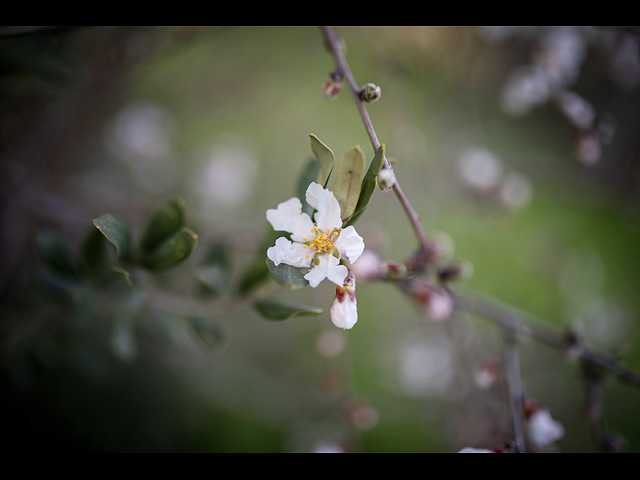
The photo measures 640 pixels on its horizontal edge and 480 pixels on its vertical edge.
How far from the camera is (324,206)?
0.70 meters

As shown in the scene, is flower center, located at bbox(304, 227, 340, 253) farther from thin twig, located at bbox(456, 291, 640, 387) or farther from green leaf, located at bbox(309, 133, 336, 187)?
thin twig, located at bbox(456, 291, 640, 387)

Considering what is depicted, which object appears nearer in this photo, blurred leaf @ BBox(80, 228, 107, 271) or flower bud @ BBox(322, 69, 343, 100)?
flower bud @ BBox(322, 69, 343, 100)

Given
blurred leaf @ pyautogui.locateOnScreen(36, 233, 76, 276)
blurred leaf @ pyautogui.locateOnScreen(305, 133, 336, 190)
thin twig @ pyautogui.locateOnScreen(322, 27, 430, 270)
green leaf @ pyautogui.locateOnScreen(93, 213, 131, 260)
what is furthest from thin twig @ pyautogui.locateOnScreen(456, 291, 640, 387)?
blurred leaf @ pyautogui.locateOnScreen(36, 233, 76, 276)

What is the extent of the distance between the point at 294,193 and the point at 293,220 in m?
1.39

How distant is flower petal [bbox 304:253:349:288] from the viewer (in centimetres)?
68

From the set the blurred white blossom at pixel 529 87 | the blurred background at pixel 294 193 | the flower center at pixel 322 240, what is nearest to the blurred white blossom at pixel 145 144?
the blurred background at pixel 294 193

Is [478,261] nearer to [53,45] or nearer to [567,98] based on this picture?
[567,98]

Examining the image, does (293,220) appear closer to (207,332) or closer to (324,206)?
(324,206)

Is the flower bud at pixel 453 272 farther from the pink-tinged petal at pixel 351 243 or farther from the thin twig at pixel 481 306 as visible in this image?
the pink-tinged petal at pixel 351 243

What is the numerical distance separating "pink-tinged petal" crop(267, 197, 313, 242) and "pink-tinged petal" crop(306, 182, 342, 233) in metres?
0.03

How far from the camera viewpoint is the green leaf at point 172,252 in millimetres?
774

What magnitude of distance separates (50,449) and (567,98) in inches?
106

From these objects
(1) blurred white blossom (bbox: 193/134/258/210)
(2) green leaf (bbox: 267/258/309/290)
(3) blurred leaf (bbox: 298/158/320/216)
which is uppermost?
(1) blurred white blossom (bbox: 193/134/258/210)
